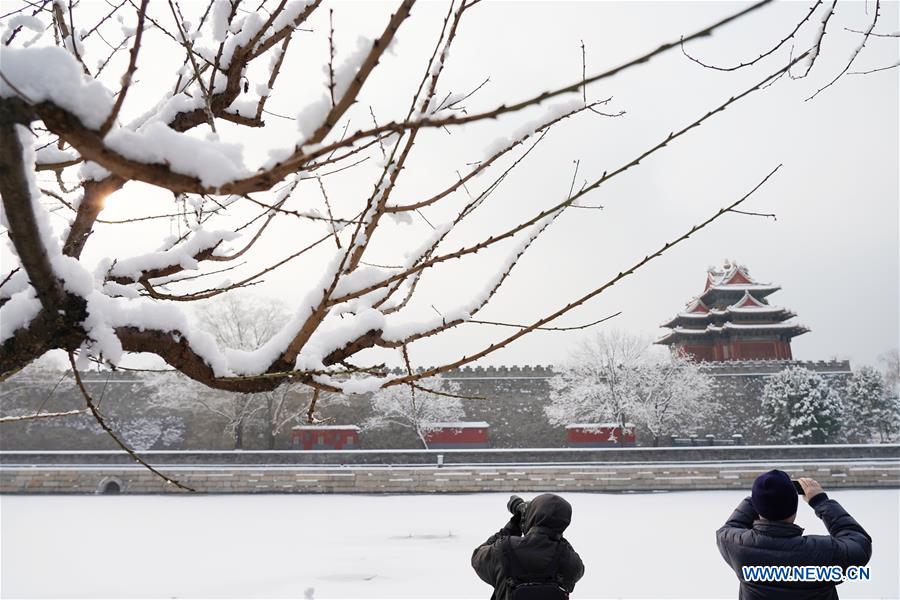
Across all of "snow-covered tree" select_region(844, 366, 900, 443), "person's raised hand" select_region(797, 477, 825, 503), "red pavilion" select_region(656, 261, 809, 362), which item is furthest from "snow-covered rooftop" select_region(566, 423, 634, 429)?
"person's raised hand" select_region(797, 477, 825, 503)

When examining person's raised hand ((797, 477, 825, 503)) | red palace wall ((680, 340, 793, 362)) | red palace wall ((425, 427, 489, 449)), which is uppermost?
person's raised hand ((797, 477, 825, 503))

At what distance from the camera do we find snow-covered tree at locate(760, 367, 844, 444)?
1986 cm

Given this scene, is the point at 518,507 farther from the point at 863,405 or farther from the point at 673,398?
the point at 863,405

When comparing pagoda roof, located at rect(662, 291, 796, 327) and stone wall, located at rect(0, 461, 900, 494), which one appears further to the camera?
pagoda roof, located at rect(662, 291, 796, 327)

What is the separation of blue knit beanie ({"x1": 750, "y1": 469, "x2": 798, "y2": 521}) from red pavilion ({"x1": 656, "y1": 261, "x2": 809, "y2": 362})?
2353 cm

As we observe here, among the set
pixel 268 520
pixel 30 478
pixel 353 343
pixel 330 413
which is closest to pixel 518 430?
pixel 330 413

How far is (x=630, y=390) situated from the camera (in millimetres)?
21938

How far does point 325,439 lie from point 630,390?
11.4 meters

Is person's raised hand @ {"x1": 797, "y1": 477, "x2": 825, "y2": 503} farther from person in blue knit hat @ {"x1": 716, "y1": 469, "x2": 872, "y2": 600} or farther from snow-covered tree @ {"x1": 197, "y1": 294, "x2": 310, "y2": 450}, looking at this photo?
snow-covered tree @ {"x1": 197, "y1": 294, "x2": 310, "y2": 450}

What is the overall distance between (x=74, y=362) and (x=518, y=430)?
22.7m

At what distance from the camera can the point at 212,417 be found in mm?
A: 22422

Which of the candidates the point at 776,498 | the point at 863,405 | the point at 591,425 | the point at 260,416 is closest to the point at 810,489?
the point at 776,498

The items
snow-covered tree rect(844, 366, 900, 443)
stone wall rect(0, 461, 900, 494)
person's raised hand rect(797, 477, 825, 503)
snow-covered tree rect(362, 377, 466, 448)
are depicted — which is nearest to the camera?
person's raised hand rect(797, 477, 825, 503)

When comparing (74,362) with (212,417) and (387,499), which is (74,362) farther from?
(212,417)
